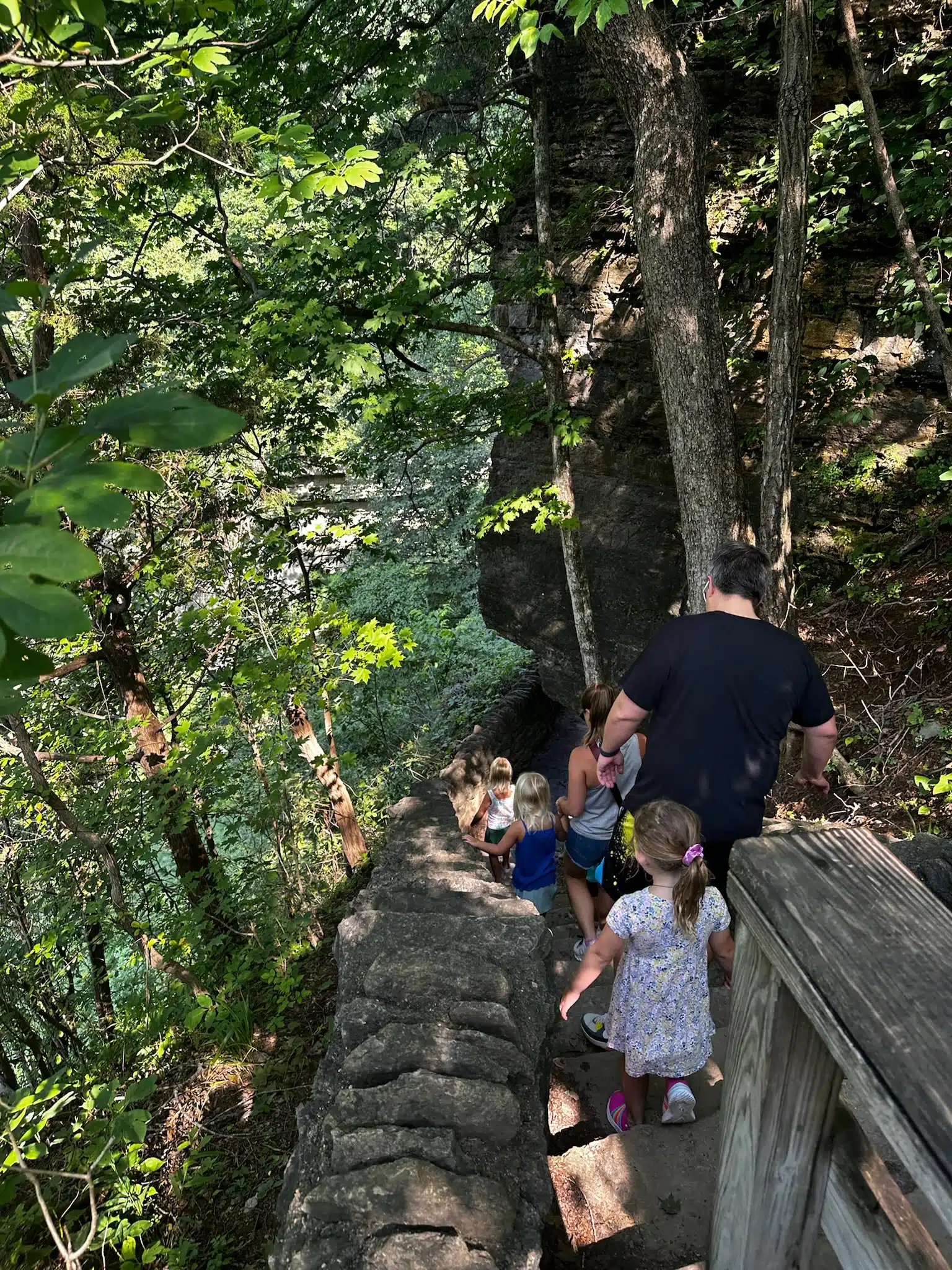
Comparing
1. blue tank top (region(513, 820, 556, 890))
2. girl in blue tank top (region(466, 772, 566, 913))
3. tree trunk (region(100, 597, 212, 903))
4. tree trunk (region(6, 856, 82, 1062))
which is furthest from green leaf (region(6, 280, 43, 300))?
tree trunk (region(6, 856, 82, 1062))

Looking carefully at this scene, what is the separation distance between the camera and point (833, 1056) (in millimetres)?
1047

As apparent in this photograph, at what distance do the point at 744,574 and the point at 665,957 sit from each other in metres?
1.48

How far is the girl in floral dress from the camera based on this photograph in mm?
2535

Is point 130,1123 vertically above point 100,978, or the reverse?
point 130,1123

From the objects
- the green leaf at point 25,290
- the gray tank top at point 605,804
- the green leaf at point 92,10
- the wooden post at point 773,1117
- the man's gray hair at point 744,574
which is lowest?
the gray tank top at point 605,804

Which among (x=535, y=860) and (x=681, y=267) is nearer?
(x=535, y=860)

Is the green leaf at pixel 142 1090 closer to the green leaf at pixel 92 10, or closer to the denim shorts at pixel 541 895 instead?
the denim shorts at pixel 541 895

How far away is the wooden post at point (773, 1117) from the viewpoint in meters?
1.25

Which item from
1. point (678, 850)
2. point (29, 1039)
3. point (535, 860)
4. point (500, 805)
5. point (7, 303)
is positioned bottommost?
point (29, 1039)

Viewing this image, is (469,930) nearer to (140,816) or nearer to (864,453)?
(140,816)

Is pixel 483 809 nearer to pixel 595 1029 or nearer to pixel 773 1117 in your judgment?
pixel 595 1029

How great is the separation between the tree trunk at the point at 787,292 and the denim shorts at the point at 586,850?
174cm

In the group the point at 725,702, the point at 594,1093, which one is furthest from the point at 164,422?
the point at 594,1093

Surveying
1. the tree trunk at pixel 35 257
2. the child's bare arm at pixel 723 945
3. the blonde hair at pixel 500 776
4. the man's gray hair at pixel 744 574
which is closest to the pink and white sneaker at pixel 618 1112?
the child's bare arm at pixel 723 945
